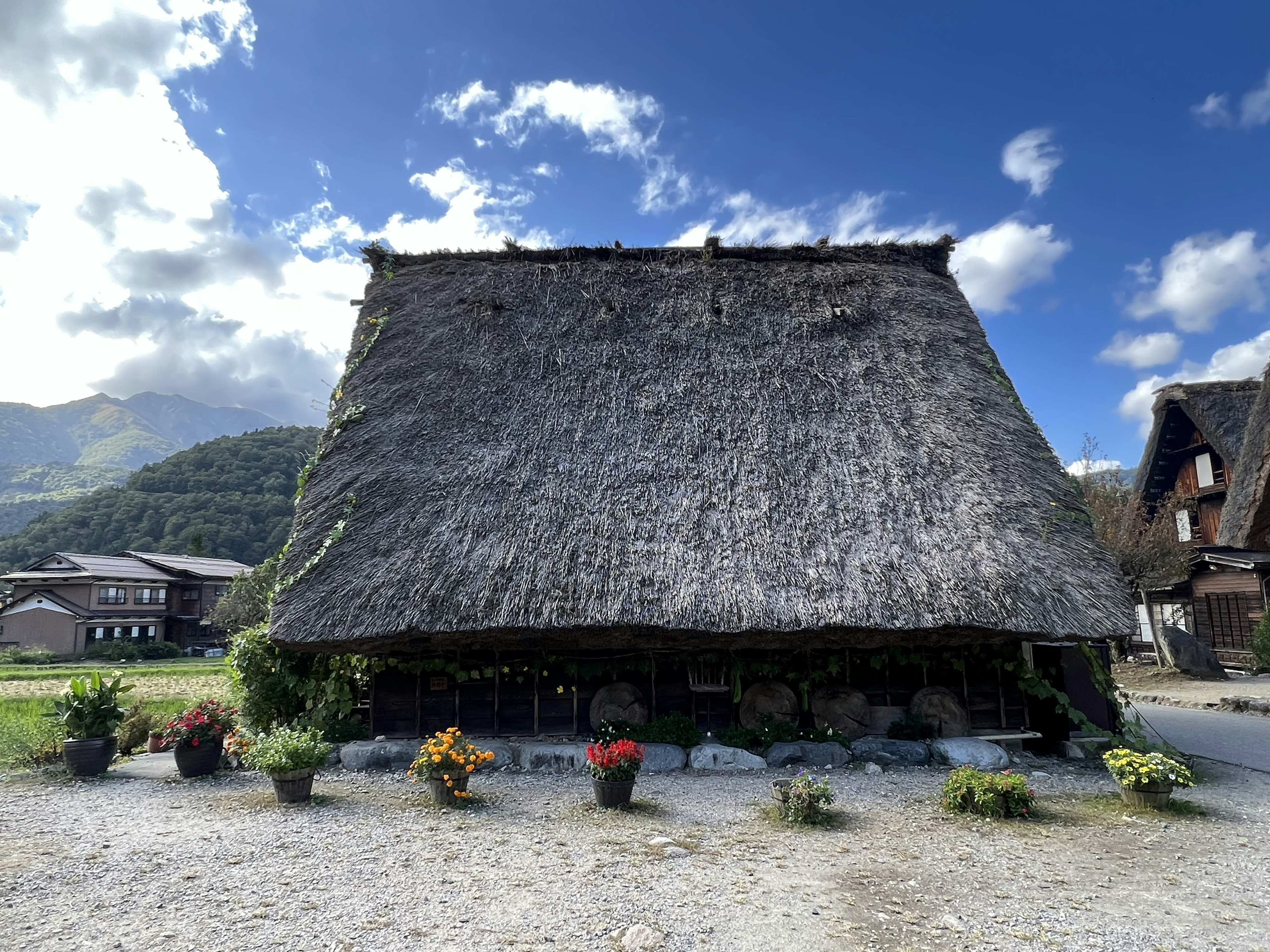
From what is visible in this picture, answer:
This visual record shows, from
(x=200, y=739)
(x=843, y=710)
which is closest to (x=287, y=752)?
(x=200, y=739)

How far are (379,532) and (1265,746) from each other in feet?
44.6

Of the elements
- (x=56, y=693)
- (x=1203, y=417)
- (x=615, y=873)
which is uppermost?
(x=1203, y=417)

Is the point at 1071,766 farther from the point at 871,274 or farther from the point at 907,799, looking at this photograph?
the point at 871,274

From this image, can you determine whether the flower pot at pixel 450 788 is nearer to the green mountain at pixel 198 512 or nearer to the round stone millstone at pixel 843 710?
the round stone millstone at pixel 843 710

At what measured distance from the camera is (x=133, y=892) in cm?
505

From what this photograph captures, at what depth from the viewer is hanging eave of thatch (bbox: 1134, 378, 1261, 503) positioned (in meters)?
20.5

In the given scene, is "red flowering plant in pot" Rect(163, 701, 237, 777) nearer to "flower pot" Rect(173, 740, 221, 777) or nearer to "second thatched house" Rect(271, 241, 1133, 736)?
"flower pot" Rect(173, 740, 221, 777)

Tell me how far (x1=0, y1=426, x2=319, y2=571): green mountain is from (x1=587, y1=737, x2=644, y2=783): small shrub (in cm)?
4181

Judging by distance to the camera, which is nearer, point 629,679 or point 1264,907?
point 1264,907

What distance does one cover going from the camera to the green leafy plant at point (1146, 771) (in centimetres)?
707

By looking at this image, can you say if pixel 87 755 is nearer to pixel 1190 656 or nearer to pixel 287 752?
pixel 287 752

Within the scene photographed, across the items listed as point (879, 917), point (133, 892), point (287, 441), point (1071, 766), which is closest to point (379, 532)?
point (133, 892)

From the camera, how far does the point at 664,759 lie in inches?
359

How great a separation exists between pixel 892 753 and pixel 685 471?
4.89m
